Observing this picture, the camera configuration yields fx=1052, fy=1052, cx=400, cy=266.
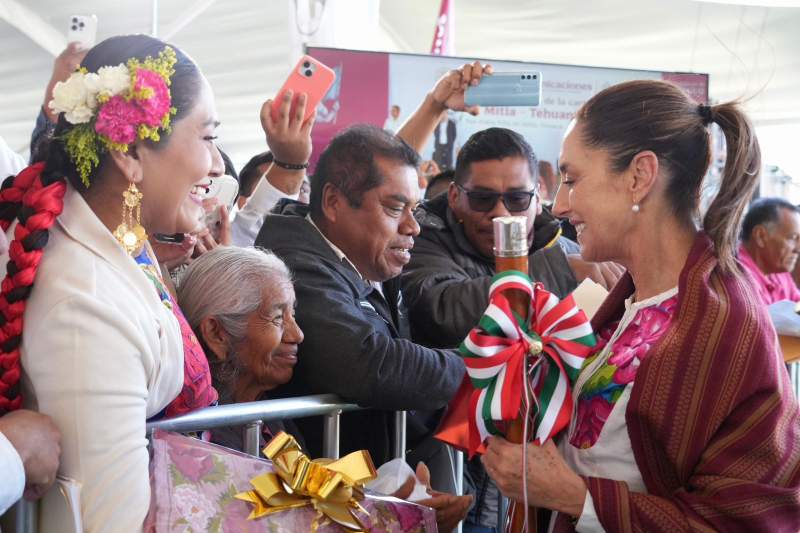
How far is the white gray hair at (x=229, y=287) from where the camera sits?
2.82m

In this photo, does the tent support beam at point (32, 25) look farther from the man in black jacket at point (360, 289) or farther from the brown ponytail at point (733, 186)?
the brown ponytail at point (733, 186)

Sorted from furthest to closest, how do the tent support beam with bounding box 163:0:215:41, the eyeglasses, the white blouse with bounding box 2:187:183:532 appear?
1. the tent support beam with bounding box 163:0:215:41
2. the eyeglasses
3. the white blouse with bounding box 2:187:183:532

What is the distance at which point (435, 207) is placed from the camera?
3807 millimetres

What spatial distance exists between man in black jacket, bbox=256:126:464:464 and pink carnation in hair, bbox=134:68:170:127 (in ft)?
3.00

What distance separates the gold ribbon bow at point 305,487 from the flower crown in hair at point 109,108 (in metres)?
0.67

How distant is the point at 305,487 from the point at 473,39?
347 inches

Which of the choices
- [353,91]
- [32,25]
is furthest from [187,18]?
[353,91]

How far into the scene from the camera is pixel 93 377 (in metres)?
1.83

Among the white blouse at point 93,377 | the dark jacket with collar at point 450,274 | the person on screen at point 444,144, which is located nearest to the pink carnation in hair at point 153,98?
the white blouse at point 93,377

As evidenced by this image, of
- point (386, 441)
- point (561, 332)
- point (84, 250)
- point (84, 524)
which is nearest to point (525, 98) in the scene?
point (386, 441)

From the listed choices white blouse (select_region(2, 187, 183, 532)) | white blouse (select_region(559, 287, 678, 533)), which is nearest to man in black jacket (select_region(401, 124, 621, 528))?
white blouse (select_region(559, 287, 678, 533))

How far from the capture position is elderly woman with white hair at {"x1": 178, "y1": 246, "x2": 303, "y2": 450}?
9.24ft

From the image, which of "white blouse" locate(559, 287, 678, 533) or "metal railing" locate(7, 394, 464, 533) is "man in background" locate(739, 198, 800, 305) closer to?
"metal railing" locate(7, 394, 464, 533)

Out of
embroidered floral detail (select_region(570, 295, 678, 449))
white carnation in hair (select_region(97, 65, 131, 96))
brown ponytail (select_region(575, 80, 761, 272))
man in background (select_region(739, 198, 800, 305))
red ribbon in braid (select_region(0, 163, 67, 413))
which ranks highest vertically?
white carnation in hair (select_region(97, 65, 131, 96))
